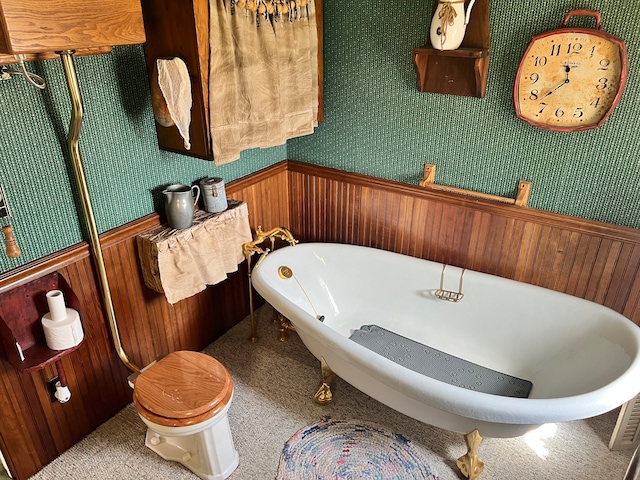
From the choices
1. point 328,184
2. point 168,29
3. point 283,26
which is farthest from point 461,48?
point 168,29

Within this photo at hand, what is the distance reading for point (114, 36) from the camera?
143 centimetres

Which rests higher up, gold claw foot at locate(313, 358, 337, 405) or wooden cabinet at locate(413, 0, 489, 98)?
wooden cabinet at locate(413, 0, 489, 98)

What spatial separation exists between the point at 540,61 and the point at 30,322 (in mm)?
2164

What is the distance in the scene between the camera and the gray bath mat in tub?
2043 mm

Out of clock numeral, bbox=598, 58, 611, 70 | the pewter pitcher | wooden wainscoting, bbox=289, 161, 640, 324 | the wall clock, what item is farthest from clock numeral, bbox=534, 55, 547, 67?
the pewter pitcher

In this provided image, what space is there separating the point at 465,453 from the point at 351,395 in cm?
55

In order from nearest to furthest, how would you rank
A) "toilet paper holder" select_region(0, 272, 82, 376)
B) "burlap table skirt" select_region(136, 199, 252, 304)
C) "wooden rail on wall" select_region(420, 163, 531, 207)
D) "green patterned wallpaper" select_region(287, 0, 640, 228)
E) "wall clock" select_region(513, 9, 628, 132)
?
"toilet paper holder" select_region(0, 272, 82, 376) → "wall clock" select_region(513, 9, 628, 132) → "green patterned wallpaper" select_region(287, 0, 640, 228) → "burlap table skirt" select_region(136, 199, 252, 304) → "wooden rail on wall" select_region(420, 163, 531, 207)

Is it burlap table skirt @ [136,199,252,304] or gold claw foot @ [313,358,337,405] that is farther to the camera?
gold claw foot @ [313,358,337,405]

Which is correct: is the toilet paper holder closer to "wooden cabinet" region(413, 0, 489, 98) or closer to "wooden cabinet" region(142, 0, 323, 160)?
"wooden cabinet" region(142, 0, 323, 160)

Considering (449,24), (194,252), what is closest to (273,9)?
(449,24)

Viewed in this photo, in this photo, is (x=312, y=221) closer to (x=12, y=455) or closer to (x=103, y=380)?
(x=103, y=380)

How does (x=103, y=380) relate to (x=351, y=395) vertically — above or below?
above

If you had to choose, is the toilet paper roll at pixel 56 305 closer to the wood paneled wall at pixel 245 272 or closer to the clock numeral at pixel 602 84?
the wood paneled wall at pixel 245 272

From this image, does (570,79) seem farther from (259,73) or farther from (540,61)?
(259,73)
